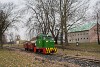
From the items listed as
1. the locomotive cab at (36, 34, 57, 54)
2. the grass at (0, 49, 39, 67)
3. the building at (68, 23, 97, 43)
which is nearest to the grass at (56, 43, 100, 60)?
the locomotive cab at (36, 34, 57, 54)

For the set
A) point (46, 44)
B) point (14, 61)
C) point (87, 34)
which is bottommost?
point (14, 61)

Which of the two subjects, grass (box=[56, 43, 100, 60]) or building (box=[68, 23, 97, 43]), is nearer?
grass (box=[56, 43, 100, 60])

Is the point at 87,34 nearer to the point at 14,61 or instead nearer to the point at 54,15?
the point at 54,15

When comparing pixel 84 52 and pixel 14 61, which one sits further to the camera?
pixel 84 52

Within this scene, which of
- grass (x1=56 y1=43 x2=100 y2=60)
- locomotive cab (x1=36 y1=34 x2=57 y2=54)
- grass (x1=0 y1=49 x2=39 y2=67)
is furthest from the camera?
locomotive cab (x1=36 y1=34 x2=57 y2=54)

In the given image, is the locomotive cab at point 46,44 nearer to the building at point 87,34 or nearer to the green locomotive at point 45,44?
the green locomotive at point 45,44

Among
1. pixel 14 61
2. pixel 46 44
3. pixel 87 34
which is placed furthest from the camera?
pixel 87 34

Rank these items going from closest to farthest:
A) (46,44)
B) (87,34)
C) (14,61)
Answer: (14,61)
(46,44)
(87,34)

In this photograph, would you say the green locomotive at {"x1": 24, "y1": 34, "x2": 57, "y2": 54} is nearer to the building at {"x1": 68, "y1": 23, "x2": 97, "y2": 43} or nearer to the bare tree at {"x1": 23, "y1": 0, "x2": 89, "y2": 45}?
the bare tree at {"x1": 23, "y1": 0, "x2": 89, "y2": 45}

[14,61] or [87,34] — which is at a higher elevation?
[87,34]

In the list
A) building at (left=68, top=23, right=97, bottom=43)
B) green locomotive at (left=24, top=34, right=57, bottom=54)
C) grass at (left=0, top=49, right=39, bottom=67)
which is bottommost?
grass at (left=0, top=49, right=39, bottom=67)

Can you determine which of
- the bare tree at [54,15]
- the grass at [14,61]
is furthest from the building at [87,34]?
the grass at [14,61]

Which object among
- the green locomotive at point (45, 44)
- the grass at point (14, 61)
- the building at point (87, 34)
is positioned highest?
the building at point (87, 34)

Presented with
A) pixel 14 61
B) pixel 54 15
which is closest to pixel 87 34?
pixel 54 15
